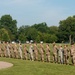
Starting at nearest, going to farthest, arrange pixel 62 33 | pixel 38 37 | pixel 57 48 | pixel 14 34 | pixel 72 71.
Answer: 1. pixel 72 71
2. pixel 57 48
3. pixel 38 37
4. pixel 62 33
5. pixel 14 34

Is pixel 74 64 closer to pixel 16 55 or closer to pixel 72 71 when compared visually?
pixel 72 71

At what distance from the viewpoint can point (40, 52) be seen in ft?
100

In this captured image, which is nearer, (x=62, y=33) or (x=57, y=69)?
(x=57, y=69)

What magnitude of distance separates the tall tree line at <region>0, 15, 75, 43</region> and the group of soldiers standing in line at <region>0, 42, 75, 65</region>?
6772 centimetres

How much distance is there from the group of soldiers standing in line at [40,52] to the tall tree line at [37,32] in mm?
67721

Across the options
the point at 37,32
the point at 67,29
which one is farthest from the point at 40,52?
the point at 67,29

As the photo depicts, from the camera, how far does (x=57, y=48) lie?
28.6 m

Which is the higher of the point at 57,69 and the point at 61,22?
the point at 61,22

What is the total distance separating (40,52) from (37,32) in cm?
8932

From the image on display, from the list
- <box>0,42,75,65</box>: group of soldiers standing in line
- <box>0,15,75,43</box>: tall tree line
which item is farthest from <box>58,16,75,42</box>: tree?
<box>0,42,75,65</box>: group of soldiers standing in line

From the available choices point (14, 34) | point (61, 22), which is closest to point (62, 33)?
point (61, 22)

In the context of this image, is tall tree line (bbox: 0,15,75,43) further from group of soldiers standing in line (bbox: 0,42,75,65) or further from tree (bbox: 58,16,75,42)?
group of soldiers standing in line (bbox: 0,42,75,65)

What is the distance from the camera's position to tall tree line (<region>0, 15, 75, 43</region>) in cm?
11368

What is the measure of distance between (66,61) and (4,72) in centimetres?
749
